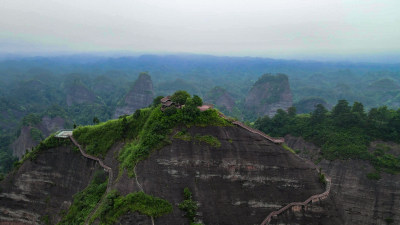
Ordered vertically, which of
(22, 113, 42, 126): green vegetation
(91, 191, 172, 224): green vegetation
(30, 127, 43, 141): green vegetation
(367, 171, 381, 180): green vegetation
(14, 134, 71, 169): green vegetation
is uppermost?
(14, 134, 71, 169): green vegetation

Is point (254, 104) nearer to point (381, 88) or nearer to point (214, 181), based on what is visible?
point (381, 88)

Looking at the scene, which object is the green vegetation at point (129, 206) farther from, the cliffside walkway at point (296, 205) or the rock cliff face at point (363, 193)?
the rock cliff face at point (363, 193)

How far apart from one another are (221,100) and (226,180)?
92.2 metres

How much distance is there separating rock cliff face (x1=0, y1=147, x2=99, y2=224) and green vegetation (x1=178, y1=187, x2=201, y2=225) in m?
11.9

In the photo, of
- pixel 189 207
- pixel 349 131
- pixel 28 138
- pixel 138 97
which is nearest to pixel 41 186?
pixel 189 207

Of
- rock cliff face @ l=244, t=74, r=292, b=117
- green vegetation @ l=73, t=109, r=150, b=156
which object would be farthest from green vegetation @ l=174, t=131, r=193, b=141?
rock cliff face @ l=244, t=74, r=292, b=117

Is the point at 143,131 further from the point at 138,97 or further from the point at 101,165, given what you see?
the point at 138,97

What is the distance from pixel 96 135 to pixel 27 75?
173 meters

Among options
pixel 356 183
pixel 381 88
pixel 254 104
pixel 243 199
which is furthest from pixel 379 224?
pixel 381 88

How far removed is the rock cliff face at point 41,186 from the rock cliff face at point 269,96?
77692 mm

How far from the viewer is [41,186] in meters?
29.5

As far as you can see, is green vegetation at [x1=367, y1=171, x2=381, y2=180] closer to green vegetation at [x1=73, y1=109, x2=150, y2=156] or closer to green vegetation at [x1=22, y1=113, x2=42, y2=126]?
green vegetation at [x1=73, y1=109, x2=150, y2=156]

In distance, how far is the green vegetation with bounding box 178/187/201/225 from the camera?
893 inches

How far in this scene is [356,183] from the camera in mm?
33375
